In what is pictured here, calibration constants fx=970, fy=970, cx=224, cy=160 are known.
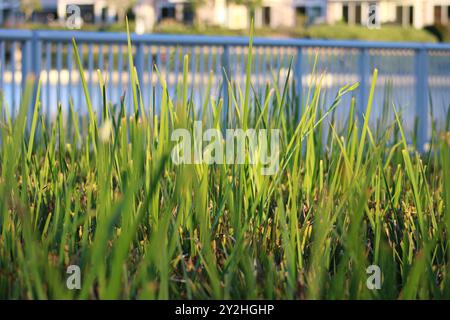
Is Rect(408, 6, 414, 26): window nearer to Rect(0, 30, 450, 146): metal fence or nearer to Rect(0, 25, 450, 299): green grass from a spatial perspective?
Rect(0, 30, 450, 146): metal fence

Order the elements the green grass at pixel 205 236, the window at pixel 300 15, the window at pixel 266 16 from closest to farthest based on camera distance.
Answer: the green grass at pixel 205 236 → the window at pixel 300 15 → the window at pixel 266 16

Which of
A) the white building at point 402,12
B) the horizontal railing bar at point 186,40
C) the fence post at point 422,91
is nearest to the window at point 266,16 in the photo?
the white building at point 402,12

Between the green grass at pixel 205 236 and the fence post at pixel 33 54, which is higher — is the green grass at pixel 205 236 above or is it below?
below

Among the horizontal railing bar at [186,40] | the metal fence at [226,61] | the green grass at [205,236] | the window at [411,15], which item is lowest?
the green grass at [205,236]

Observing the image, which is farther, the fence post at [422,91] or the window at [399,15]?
the window at [399,15]

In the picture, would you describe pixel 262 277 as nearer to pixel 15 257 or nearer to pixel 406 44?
pixel 15 257

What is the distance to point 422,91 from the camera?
8.04m

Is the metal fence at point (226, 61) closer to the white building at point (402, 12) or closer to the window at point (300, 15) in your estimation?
the window at point (300, 15)

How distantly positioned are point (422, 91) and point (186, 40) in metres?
2.50

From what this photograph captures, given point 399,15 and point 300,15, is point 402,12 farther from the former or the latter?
point 300,15

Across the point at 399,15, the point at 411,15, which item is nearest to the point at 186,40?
the point at 411,15

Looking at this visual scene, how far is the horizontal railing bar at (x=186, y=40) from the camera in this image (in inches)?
228
